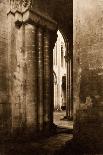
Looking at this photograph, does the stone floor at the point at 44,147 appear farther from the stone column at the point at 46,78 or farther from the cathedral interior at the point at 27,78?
the stone column at the point at 46,78

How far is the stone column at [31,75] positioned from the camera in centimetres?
823

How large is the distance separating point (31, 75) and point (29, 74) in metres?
0.06

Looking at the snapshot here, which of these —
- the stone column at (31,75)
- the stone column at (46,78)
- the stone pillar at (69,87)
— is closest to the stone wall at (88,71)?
the stone column at (31,75)

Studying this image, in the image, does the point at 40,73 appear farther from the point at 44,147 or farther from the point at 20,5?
the point at 44,147

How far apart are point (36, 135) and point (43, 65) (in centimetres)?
198

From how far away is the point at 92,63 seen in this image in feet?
19.8

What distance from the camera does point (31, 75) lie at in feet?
27.4

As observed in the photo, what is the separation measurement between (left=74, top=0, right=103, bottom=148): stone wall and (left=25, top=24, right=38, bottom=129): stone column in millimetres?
2230

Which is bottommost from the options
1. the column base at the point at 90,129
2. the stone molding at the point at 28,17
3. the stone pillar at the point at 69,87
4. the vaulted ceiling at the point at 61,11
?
the column base at the point at 90,129

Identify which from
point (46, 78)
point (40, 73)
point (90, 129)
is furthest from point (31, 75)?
point (90, 129)

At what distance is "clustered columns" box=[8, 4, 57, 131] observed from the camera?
8.29m

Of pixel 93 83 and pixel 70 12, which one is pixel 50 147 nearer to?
pixel 93 83

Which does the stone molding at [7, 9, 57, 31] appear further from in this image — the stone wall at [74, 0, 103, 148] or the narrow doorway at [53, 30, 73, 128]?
the narrow doorway at [53, 30, 73, 128]

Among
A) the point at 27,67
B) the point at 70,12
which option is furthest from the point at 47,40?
the point at 70,12
